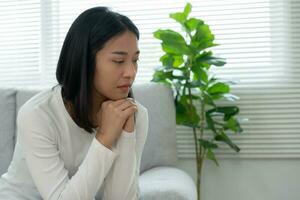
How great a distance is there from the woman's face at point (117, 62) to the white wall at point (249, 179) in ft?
3.85

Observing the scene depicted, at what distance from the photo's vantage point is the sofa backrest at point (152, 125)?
187cm

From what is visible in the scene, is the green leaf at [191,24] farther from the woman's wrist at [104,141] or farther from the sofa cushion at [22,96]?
the woman's wrist at [104,141]

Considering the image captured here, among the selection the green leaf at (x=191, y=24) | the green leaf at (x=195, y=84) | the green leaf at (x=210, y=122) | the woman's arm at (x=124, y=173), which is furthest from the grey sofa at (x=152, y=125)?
the woman's arm at (x=124, y=173)

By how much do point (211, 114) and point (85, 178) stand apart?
110 centimetres

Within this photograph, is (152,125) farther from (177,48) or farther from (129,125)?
(129,125)

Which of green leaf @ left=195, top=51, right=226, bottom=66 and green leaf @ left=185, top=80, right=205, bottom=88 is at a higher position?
green leaf @ left=195, top=51, right=226, bottom=66

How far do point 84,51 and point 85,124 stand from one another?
25 cm

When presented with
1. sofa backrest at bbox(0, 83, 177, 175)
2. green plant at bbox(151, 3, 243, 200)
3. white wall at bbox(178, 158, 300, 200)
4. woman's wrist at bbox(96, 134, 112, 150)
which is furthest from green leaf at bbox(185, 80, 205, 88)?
woman's wrist at bbox(96, 134, 112, 150)

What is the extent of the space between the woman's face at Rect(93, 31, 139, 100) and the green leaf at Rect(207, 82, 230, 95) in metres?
0.86

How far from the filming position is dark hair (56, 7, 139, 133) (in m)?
1.19

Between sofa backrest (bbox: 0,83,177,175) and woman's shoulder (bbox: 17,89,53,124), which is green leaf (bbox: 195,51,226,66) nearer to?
sofa backrest (bbox: 0,83,177,175)

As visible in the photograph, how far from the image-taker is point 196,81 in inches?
79.0

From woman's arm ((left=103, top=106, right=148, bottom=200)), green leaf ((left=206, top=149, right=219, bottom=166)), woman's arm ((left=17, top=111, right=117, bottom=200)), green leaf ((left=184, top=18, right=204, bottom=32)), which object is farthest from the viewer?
green leaf ((left=206, top=149, right=219, bottom=166))

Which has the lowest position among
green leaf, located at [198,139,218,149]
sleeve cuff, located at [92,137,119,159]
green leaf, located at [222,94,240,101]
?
green leaf, located at [198,139,218,149]
